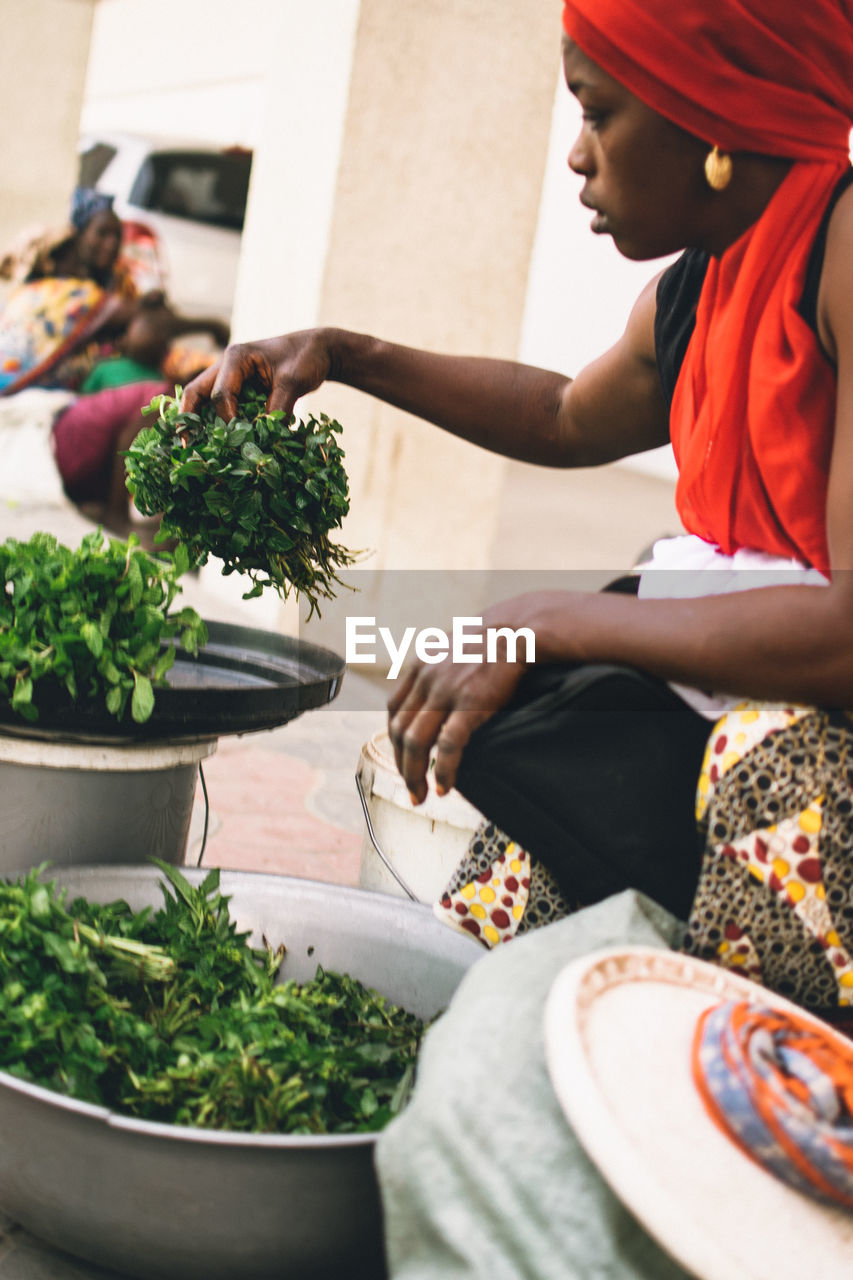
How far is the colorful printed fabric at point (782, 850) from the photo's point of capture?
1.44 meters

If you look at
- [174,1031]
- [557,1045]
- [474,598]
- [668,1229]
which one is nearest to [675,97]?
[557,1045]

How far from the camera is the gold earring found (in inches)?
59.7

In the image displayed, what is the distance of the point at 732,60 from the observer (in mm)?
1473

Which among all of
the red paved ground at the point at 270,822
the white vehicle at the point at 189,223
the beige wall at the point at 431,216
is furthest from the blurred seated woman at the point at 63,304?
the red paved ground at the point at 270,822

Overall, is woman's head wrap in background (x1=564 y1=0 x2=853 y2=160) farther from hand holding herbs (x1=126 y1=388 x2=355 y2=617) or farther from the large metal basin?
the large metal basin

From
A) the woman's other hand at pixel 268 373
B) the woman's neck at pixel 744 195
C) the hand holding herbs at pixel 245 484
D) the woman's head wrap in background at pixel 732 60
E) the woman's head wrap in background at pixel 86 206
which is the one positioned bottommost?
the hand holding herbs at pixel 245 484

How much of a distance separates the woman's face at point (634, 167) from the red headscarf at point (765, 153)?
25 mm

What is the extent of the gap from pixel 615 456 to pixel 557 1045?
1.25 meters

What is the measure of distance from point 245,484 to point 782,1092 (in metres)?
1.16

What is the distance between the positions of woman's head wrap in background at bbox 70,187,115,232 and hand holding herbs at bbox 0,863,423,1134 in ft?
25.2

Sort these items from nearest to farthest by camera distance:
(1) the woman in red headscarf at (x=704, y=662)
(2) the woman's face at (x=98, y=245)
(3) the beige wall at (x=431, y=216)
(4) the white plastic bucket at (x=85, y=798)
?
(1) the woman in red headscarf at (x=704, y=662) → (4) the white plastic bucket at (x=85, y=798) → (3) the beige wall at (x=431, y=216) → (2) the woman's face at (x=98, y=245)

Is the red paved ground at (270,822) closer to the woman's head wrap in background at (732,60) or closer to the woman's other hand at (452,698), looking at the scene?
the woman's other hand at (452,698)

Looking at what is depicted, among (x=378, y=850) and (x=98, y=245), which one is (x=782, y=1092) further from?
(x=98, y=245)

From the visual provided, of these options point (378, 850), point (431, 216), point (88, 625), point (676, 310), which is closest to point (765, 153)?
point (676, 310)
